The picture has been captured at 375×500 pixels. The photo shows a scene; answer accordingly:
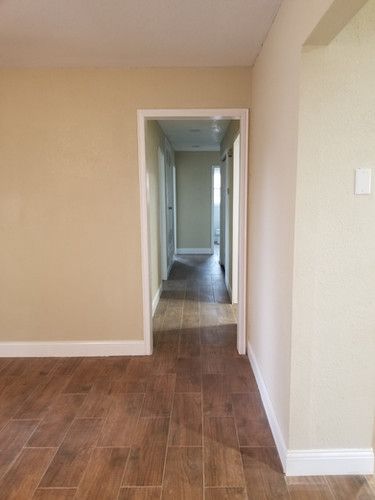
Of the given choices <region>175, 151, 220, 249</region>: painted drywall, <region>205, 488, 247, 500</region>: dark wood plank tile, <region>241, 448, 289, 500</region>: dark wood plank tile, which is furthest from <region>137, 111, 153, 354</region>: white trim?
<region>175, 151, 220, 249</region>: painted drywall

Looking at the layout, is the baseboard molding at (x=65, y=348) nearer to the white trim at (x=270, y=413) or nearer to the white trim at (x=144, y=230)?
the white trim at (x=144, y=230)

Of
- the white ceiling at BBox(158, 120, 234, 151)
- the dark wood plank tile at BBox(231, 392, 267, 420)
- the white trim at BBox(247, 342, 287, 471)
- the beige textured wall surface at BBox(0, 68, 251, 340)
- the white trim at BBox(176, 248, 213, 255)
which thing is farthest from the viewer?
the white trim at BBox(176, 248, 213, 255)

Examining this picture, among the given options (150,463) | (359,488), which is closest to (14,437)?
(150,463)

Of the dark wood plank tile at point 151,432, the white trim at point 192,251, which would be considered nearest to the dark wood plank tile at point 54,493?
the dark wood plank tile at point 151,432

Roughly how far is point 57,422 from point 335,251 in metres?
1.88

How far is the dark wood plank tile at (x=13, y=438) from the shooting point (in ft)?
6.02

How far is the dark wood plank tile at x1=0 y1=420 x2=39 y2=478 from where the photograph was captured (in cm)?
183

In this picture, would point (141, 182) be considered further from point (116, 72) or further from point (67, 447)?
point (67, 447)

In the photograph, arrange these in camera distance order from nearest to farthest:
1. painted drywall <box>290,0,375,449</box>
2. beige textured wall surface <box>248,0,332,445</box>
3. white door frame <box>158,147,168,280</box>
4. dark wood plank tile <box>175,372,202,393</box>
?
painted drywall <box>290,0,375,449</box>, beige textured wall surface <box>248,0,332,445</box>, dark wood plank tile <box>175,372,202,393</box>, white door frame <box>158,147,168,280</box>

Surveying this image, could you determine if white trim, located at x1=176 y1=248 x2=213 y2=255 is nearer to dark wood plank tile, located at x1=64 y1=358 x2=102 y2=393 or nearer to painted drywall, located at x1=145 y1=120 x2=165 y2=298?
painted drywall, located at x1=145 y1=120 x2=165 y2=298

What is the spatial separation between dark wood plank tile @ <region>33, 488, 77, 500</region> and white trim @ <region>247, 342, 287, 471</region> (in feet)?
3.35

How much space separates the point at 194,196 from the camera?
26.5ft

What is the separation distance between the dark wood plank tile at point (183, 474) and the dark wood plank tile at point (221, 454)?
44 mm

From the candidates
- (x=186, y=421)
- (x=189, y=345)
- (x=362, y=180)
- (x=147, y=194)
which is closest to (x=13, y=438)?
(x=186, y=421)
